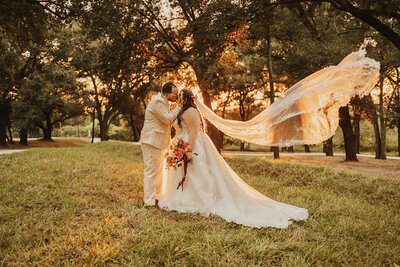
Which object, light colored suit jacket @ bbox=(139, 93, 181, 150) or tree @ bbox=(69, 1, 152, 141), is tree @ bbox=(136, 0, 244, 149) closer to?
tree @ bbox=(69, 1, 152, 141)

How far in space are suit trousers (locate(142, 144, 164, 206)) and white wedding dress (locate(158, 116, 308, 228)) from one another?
0.23 m

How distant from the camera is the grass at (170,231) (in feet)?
10.5

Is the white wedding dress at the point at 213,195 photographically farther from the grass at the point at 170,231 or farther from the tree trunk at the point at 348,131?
the tree trunk at the point at 348,131

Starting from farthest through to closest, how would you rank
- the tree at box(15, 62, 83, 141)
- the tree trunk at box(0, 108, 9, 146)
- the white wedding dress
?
the tree trunk at box(0, 108, 9, 146) → the tree at box(15, 62, 83, 141) → the white wedding dress

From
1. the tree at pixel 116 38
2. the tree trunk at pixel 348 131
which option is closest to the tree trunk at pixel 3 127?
the tree at pixel 116 38

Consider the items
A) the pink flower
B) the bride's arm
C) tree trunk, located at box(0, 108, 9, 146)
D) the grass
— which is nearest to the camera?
the grass

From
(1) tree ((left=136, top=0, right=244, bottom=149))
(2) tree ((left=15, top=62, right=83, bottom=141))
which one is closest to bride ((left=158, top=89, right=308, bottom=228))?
(1) tree ((left=136, top=0, right=244, bottom=149))

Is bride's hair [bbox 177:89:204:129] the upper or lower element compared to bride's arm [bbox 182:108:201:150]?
upper

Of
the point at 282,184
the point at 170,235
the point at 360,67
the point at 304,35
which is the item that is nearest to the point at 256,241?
the point at 170,235

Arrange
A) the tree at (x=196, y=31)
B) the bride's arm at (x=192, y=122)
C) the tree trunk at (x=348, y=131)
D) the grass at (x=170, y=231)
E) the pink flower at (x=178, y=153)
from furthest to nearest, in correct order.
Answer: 1. the tree trunk at (x=348, y=131)
2. the tree at (x=196, y=31)
3. the bride's arm at (x=192, y=122)
4. the pink flower at (x=178, y=153)
5. the grass at (x=170, y=231)

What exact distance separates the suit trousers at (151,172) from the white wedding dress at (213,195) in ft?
0.75

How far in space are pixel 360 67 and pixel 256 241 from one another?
3.61 metres

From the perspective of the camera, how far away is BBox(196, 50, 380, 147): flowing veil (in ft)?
14.8

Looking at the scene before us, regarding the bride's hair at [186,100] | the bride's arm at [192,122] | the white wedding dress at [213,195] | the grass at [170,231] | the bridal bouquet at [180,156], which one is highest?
the bride's hair at [186,100]
